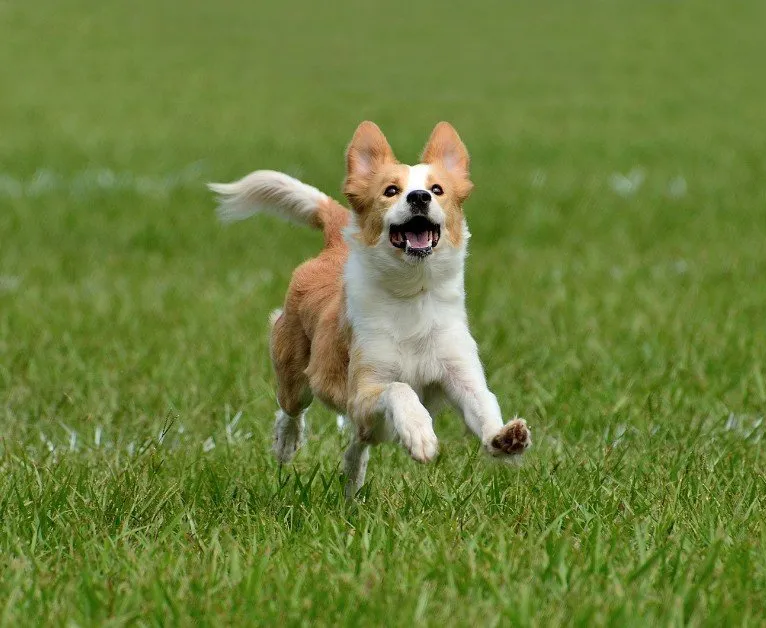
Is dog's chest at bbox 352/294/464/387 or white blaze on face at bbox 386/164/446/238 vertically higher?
white blaze on face at bbox 386/164/446/238

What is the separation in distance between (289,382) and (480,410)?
0.95m

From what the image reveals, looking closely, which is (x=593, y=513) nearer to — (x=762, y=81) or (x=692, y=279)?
(x=692, y=279)

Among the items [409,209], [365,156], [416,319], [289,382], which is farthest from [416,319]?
[289,382]

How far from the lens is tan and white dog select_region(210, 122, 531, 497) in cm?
384

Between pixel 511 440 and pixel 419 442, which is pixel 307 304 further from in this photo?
pixel 511 440

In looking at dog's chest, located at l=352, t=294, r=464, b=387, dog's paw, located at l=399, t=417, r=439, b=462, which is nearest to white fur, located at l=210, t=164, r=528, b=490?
dog's chest, located at l=352, t=294, r=464, b=387

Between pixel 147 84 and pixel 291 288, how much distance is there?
16138 mm

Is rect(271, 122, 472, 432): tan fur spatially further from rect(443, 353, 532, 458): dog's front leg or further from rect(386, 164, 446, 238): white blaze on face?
rect(443, 353, 532, 458): dog's front leg

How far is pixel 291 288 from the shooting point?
15.1 ft

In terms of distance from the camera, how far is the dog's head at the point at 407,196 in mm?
3879

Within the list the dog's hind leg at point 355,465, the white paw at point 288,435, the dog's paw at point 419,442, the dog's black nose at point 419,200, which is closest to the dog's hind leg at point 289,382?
the white paw at point 288,435

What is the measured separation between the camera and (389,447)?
477cm

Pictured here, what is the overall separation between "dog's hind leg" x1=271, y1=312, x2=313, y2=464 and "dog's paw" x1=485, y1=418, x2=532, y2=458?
1067 mm

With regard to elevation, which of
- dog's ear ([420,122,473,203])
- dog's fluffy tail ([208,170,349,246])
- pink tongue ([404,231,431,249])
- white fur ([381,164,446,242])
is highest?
dog's ear ([420,122,473,203])
